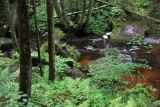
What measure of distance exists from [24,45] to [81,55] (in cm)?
1009

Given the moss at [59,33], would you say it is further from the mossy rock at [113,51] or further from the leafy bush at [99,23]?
the mossy rock at [113,51]

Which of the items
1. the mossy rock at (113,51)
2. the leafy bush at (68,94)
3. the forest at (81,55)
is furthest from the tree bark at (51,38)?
the mossy rock at (113,51)

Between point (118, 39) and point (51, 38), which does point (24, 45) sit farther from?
point (118, 39)

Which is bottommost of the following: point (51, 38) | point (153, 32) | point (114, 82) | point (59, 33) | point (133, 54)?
point (133, 54)

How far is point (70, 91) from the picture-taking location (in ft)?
30.2

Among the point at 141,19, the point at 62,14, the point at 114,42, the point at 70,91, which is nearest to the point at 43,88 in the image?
the point at 70,91

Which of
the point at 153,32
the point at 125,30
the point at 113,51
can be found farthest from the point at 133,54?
the point at 153,32

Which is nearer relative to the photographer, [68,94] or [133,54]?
[68,94]

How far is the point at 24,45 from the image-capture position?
662 centimetres

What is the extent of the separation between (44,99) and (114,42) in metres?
10.9

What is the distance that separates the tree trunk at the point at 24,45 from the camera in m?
6.42

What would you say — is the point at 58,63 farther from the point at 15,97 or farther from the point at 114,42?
the point at 15,97

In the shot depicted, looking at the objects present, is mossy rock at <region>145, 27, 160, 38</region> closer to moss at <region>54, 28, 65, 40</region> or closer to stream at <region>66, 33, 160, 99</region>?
stream at <region>66, 33, 160, 99</region>

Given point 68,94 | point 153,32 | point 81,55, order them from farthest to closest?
point 153,32, point 81,55, point 68,94
